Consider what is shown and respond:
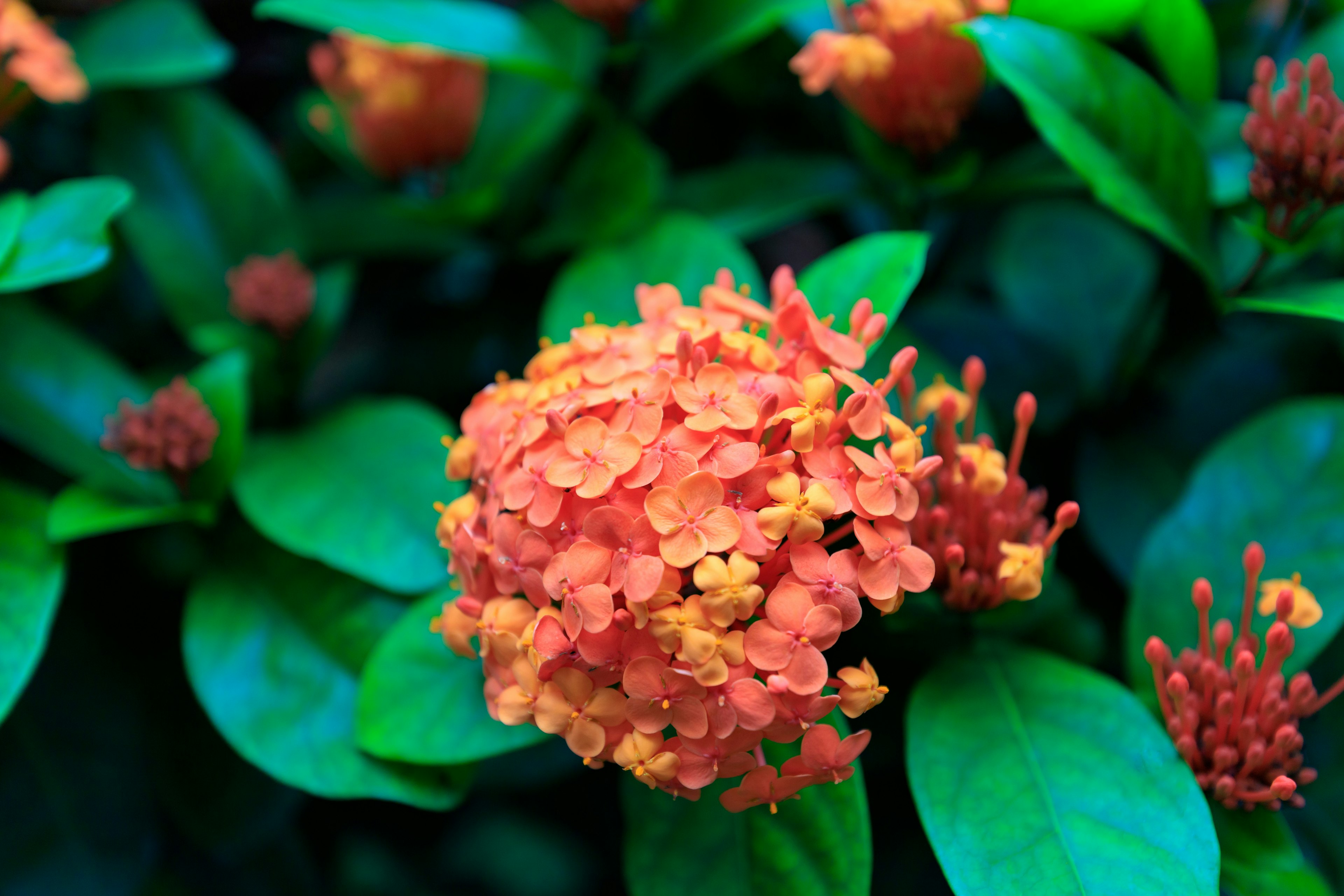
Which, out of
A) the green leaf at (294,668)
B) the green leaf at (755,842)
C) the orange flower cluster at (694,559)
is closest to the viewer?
the orange flower cluster at (694,559)

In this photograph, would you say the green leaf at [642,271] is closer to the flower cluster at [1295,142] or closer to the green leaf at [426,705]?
the green leaf at [426,705]

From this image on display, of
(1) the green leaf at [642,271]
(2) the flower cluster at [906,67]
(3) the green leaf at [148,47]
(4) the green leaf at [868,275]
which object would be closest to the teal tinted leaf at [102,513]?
(1) the green leaf at [642,271]

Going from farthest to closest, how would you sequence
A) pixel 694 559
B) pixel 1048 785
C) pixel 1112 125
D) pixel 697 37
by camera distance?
pixel 697 37
pixel 1112 125
pixel 1048 785
pixel 694 559

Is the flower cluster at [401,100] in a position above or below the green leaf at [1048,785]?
above

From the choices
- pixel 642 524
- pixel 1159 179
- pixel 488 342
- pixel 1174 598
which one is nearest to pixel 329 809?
pixel 488 342

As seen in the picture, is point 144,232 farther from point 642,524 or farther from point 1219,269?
point 1219,269

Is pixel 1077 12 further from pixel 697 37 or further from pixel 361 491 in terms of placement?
pixel 361 491

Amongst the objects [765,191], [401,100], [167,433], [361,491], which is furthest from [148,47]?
[765,191]
